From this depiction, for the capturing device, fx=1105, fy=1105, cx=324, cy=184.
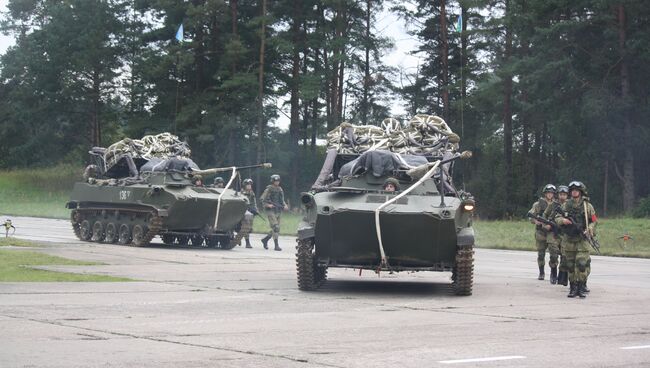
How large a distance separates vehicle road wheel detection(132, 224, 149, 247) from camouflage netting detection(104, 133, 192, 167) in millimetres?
3085

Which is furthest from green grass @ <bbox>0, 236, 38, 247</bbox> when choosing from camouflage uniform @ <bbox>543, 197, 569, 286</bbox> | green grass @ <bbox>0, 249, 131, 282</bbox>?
camouflage uniform @ <bbox>543, 197, 569, 286</bbox>

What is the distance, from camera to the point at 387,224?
634 inches

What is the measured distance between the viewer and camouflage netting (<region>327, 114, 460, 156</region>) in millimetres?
19438

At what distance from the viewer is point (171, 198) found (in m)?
28.3

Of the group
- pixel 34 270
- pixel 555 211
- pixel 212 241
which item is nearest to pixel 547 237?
pixel 555 211

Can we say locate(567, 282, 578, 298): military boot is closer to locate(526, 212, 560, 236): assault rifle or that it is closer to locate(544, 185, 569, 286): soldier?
locate(544, 185, 569, 286): soldier

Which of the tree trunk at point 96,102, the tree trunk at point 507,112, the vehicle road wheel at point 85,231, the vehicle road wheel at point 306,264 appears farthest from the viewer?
the tree trunk at point 96,102

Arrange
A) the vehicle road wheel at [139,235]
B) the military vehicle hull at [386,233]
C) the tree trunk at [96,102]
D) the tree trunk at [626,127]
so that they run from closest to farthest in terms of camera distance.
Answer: the military vehicle hull at [386,233]
the vehicle road wheel at [139,235]
the tree trunk at [626,127]
the tree trunk at [96,102]

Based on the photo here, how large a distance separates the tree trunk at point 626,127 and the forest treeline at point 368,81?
3.9 inches

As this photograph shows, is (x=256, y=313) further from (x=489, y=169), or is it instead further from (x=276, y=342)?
(x=489, y=169)

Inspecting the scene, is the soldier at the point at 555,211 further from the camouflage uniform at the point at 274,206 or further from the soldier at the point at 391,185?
the camouflage uniform at the point at 274,206

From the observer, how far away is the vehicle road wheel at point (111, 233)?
30.3 metres

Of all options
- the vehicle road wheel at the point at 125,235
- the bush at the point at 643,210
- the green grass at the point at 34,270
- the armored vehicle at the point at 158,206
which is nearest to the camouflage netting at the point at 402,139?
Result: the green grass at the point at 34,270

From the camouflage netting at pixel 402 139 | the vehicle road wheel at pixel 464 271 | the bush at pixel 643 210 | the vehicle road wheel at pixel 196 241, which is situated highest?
the camouflage netting at pixel 402 139
